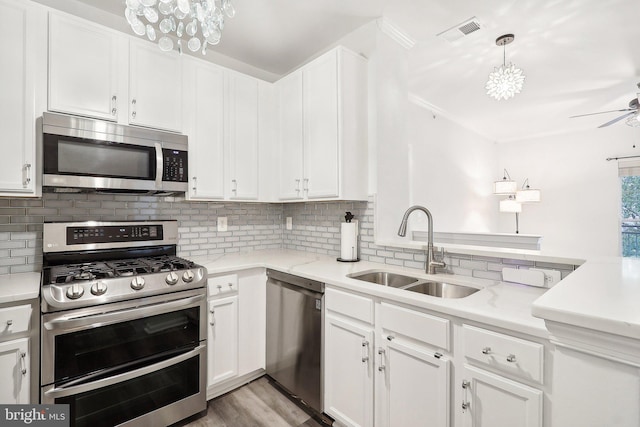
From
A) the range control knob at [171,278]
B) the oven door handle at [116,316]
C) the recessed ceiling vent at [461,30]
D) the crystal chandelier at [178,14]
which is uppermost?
the recessed ceiling vent at [461,30]

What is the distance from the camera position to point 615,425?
62 centimetres

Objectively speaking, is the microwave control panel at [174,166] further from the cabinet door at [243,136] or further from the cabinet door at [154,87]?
the cabinet door at [243,136]

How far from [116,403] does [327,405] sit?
1148 mm

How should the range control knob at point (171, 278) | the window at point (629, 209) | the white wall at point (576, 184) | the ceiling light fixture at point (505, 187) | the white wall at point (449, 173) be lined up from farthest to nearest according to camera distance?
the ceiling light fixture at point (505, 187), the white wall at point (576, 184), the window at point (629, 209), the white wall at point (449, 173), the range control knob at point (171, 278)

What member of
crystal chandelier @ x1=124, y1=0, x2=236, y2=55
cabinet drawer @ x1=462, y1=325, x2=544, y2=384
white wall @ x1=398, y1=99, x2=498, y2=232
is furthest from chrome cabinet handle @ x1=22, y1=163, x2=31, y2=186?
white wall @ x1=398, y1=99, x2=498, y2=232

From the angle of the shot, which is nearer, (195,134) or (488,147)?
(195,134)

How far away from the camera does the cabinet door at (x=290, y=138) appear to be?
252 centimetres

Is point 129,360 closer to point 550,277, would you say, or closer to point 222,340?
point 222,340

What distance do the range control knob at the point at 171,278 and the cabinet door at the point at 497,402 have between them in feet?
5.09

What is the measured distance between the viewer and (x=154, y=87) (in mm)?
2096

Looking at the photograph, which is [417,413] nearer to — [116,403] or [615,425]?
[615,425]

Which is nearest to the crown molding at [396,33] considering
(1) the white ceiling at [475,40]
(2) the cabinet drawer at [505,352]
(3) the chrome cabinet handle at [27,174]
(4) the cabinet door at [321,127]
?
(1) the white ceiling at [475,40]

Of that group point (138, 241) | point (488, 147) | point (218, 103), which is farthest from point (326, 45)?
point (488, 147)

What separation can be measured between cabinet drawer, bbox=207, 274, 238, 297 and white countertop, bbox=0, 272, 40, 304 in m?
0.86
